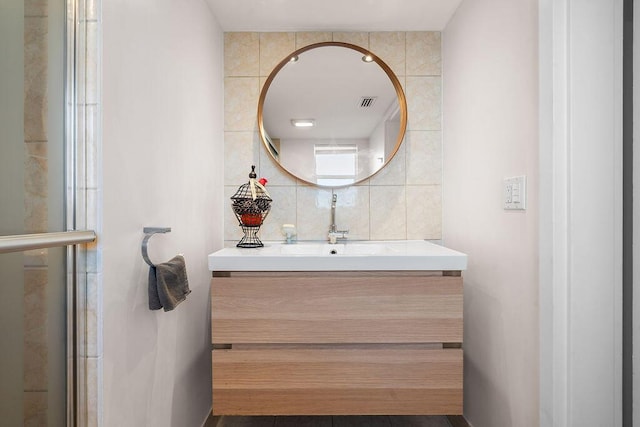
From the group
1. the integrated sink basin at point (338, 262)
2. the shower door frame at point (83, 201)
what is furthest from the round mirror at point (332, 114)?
the shower door frame at point (83, 201)

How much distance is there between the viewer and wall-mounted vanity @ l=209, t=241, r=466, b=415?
131cm

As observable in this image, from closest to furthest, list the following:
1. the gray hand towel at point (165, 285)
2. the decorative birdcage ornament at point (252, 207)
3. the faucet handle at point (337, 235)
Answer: the gray hand towel at point (165, 285), the decorative birdcage ornament at point (252, 207), the faucet handle at point (337, 235)

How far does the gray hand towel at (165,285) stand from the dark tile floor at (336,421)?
2.90ft

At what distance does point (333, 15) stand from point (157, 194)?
1.29 m

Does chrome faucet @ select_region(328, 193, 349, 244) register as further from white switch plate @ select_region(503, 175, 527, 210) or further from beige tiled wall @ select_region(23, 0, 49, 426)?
beige tiled wall @ select_region(23, 0, 49, 426)

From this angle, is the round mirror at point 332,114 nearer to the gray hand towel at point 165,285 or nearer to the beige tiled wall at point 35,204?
the gray hand towel at point 165,285

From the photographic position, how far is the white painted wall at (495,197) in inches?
47.1

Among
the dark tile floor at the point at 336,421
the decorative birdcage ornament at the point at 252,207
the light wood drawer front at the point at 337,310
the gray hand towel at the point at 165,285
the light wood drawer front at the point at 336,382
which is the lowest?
the dark tile floor at the point at 336,421

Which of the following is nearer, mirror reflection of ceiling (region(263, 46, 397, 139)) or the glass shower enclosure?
the glass shower enclosure

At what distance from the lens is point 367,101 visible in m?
1.99

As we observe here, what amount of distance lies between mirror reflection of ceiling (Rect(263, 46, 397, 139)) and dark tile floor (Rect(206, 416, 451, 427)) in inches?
56.7

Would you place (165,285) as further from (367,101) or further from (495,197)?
(367,101)

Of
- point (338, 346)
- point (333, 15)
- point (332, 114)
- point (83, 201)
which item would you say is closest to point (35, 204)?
point (83, 201)

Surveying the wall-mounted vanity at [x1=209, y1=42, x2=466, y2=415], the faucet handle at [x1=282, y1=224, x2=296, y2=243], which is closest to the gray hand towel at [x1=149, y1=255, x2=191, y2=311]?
the wall-mounted vanity at [x1=209, y1=42, x2=466, y2=415]
